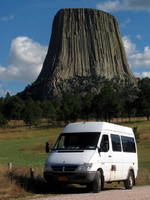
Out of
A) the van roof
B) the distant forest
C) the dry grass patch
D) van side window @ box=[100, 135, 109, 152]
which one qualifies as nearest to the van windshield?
the van roof

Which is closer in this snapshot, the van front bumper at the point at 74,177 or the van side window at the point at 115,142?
the van front bumper at the point at 74,177

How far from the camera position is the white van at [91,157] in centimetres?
1727

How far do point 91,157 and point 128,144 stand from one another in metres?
4.52

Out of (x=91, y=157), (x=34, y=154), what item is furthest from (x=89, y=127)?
(x=34, y=154)

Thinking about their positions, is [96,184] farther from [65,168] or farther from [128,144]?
[128,144]

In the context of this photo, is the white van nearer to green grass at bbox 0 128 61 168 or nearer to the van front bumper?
the van front bumper

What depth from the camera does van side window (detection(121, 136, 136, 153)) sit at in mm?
20897

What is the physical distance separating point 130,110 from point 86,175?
303 feet

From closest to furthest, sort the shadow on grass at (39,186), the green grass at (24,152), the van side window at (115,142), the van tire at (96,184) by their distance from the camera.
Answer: the van tire at (96,184)
the shadow on grass at (39,186)
the van side window at (115,142)
the green grass at (24,152)

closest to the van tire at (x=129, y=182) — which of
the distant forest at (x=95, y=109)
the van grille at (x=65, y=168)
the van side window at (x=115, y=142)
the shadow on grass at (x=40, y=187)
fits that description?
the van side window at (x=115, y=142)

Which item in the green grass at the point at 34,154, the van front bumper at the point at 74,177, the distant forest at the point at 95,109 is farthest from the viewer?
the distant forest at the point at 95,109

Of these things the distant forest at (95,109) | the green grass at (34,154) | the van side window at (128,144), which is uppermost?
the distant forest at (95,109)

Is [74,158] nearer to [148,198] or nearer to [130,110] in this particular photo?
[148,198]

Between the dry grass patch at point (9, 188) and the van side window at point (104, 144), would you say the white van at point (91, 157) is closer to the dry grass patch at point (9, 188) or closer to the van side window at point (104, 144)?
the van side window at point (104, 144)
